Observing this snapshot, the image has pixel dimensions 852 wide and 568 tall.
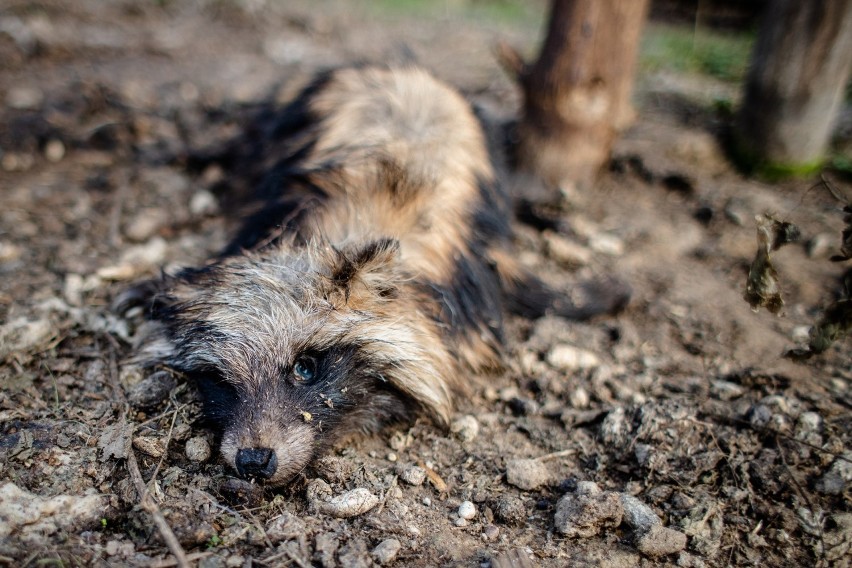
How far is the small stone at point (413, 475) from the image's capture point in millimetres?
2979

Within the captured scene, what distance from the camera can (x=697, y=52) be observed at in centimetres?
821

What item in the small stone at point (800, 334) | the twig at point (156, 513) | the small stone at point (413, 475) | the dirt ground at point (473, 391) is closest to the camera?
the twig at point (156, 513)

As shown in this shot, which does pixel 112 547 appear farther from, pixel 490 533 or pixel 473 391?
pixel 473 391

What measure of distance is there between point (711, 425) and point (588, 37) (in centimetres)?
295

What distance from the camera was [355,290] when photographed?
10.3 feet

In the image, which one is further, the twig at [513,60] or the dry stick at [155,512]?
the twig at [513,60]

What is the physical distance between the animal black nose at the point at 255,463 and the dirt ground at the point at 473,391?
10 centimetres

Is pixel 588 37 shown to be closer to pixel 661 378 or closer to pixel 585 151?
pixel 585 151

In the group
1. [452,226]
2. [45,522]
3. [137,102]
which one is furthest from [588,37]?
[45,522]

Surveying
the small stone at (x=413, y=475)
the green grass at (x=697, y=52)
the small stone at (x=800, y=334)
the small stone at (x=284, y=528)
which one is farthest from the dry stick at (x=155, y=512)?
the green grass at (x=697, y=52)

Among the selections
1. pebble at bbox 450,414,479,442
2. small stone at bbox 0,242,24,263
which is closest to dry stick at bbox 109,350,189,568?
pebble at bbox 450,414,479,442

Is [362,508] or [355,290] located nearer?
[362,508]

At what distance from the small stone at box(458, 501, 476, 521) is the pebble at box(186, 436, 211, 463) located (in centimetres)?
114

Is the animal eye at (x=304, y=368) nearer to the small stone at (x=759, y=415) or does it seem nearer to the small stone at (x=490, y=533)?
the small stone at (x=490, y=533)
